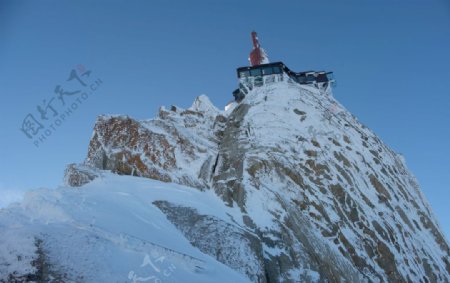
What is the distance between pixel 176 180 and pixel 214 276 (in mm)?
18738

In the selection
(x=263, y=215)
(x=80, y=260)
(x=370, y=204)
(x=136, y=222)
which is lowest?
(x=80, y=260)

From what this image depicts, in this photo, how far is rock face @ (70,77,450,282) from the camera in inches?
879

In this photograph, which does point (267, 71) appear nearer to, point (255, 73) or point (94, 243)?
point (255, 73)

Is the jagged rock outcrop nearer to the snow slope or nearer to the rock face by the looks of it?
the rock face

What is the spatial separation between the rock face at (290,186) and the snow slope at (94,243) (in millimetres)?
3423

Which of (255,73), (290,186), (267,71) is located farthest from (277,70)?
(290,186)

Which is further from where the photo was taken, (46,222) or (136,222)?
(136,222)

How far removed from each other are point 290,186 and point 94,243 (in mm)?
21669

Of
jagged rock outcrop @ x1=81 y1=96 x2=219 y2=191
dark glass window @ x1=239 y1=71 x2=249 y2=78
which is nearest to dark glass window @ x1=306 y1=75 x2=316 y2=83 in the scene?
dark glass window @ x1=239 y1=71 x2=249 y2=78

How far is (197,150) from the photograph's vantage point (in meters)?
37.3

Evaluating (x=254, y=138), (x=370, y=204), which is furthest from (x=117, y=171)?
(x=370, y=204)

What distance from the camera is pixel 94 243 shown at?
13.0 m

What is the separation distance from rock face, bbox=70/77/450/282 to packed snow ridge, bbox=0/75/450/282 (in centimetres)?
13

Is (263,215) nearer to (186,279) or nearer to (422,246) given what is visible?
(186,279)
